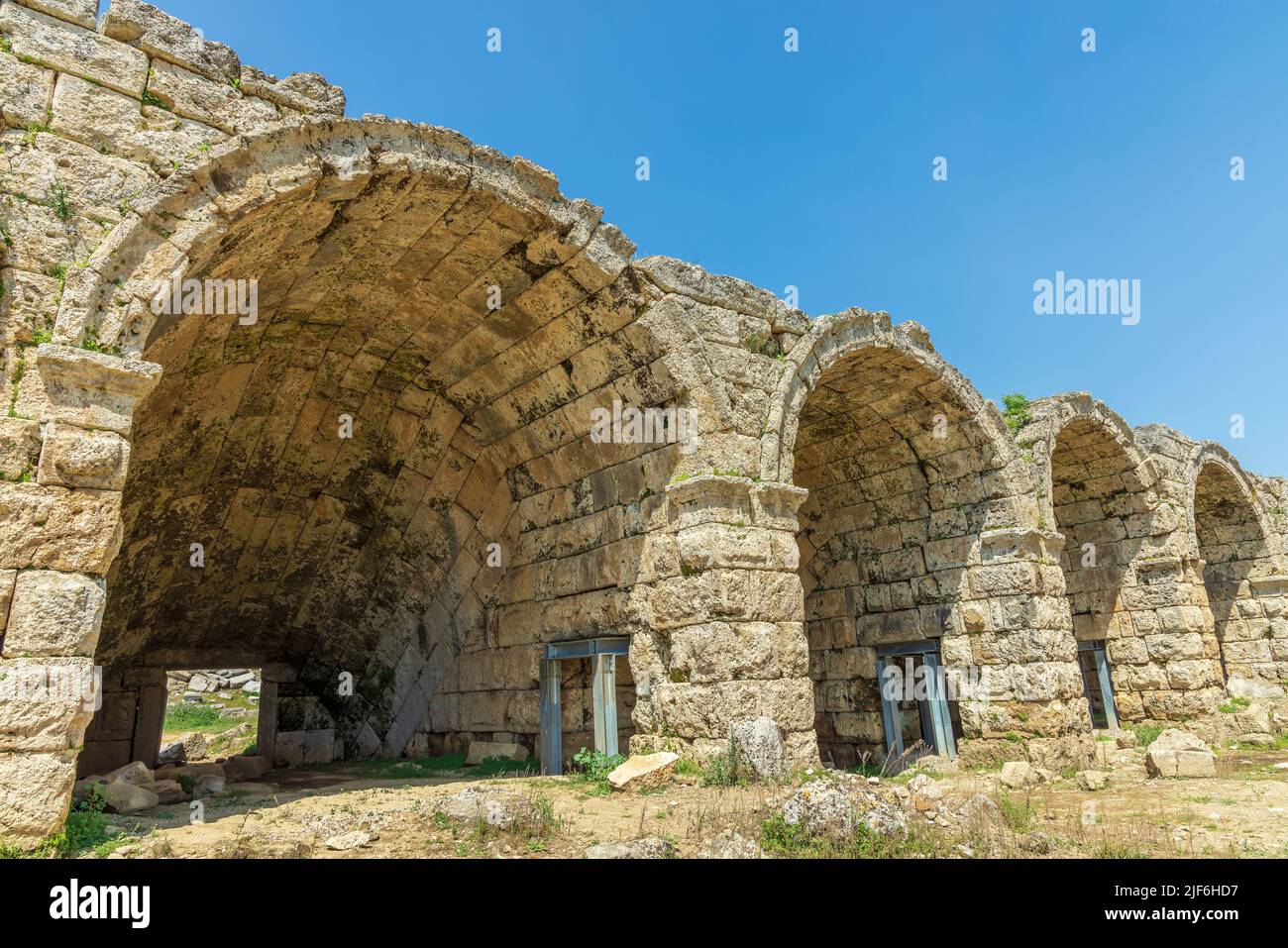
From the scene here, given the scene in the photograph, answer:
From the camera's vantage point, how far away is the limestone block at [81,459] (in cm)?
422

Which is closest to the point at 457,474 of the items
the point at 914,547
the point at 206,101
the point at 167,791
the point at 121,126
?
the point at 167,791

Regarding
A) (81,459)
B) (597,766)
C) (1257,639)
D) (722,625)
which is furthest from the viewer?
(1257,639)

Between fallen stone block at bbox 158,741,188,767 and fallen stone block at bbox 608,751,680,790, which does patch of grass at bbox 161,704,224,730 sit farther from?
fallen stone block at bbox 608,751,680,790

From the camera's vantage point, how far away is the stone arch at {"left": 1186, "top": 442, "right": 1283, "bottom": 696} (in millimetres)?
12625

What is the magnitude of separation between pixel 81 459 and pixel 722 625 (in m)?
4.17

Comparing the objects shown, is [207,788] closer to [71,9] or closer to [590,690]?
[590,690]

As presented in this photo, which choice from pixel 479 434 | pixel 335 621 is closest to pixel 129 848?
pixel 479 434

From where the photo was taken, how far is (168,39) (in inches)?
207

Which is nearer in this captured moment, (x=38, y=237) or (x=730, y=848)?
(x=730, y=848)

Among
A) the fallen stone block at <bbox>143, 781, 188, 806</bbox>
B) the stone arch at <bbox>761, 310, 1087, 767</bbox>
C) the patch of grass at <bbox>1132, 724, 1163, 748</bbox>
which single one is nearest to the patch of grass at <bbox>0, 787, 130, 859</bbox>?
the fallen stone block at <bbox>143, 781, 188, 806</bbox>

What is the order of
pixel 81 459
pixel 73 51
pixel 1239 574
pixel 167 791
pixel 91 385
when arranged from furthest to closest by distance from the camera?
pixel 1239 574
pixel 167 791
pixel 73 51
pixel 91 385
pixel 81 459

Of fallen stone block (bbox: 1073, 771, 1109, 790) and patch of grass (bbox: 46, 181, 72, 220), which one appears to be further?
fallen stone block (bbox: 1073, 771, 1109, 790)

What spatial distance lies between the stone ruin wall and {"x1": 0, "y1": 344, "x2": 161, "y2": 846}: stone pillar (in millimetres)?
17

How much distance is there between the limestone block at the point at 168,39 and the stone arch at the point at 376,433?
672 mm
